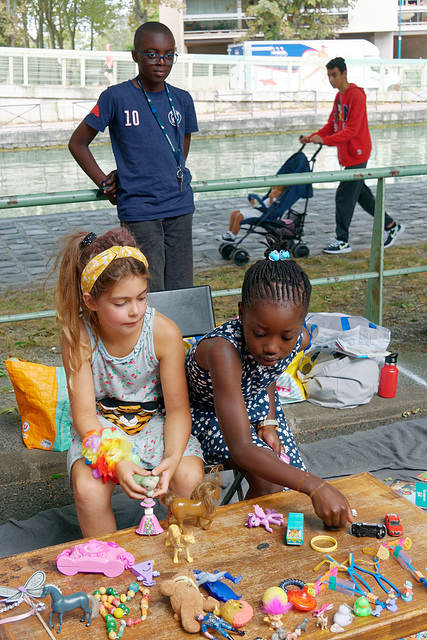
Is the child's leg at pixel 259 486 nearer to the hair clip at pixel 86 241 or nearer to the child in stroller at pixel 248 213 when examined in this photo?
the hair clip at pixel 86 241

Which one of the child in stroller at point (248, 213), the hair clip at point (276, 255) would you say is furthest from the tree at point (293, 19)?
the hair clip at point (276, 255)

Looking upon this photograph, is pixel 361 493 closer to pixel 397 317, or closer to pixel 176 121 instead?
pixel 176 121

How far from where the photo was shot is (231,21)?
49000 millimetres

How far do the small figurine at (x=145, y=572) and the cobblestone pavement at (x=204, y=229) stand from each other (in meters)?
4.93

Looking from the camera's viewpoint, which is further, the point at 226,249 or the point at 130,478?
the point at 226,249

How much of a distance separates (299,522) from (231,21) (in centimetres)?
5197

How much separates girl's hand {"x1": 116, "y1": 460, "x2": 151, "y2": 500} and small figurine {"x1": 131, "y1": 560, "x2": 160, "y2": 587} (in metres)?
0.31

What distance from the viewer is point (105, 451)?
213 cm

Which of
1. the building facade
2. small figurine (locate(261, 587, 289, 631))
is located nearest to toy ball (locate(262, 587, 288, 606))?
small figurine (locate(261, 587, 289, 631))

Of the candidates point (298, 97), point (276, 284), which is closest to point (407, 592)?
point (276, 284)

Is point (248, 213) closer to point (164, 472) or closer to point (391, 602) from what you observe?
point (164, 472)

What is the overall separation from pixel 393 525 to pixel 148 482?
71cm

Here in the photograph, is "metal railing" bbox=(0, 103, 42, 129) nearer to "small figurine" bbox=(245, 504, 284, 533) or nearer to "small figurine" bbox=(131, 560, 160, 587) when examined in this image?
"small figurine" bbox=(245, 504, 284, 533)

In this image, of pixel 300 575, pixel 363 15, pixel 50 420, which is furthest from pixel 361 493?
pixel 363 15
